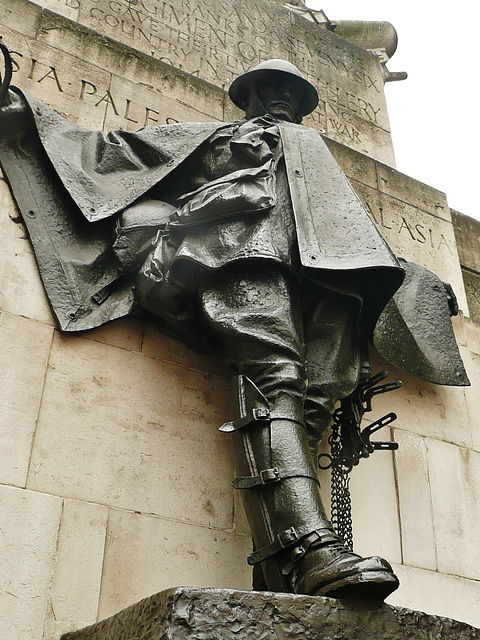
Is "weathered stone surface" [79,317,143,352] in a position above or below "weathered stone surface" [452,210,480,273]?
below

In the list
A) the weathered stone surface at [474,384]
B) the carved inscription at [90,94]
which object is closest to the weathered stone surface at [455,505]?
the weathered stone surface at [474,384]

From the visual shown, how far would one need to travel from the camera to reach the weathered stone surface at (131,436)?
11.8 feet

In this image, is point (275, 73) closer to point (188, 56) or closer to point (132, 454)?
point (188, 56)

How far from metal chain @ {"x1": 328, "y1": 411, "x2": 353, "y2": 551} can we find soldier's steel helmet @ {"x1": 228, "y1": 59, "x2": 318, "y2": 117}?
6.67ft

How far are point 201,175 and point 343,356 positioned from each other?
53.7 inches

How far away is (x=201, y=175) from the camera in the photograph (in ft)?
14.7

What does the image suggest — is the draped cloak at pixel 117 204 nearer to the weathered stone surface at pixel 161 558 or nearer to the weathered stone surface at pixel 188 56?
the weathered stone surface at pixel 188 56

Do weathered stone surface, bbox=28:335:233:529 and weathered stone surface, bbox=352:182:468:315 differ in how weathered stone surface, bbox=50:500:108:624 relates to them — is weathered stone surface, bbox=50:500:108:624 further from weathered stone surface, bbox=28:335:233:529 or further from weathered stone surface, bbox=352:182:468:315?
weathered stone surface, bbox=352:182:468:315

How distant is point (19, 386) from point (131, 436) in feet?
1.94

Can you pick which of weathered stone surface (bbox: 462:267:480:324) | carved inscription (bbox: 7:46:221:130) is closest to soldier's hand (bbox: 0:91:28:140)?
carved inscription (bbox: 7:46:221:130)

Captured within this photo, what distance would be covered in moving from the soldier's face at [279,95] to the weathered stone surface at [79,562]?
2.64 meters

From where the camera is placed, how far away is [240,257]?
12.1 feet

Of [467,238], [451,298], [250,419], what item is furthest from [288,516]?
[467,238]

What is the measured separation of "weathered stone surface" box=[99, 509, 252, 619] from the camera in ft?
11.3
